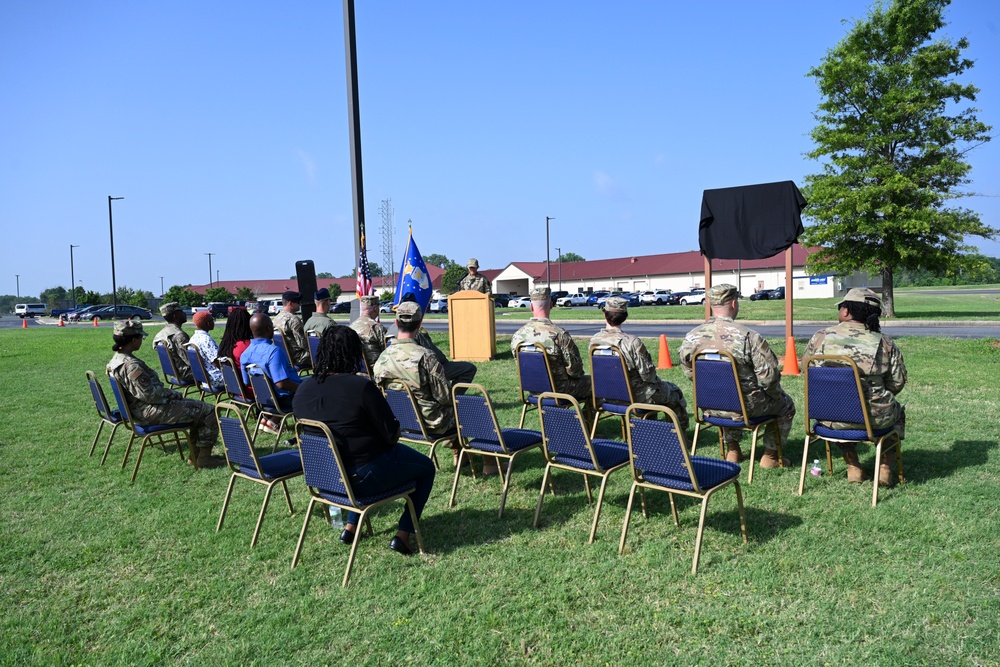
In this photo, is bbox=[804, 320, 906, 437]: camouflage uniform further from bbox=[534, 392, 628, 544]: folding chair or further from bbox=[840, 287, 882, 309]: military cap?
bbox=[534, 392, 628, 544]: folding chair

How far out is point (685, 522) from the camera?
4.52m

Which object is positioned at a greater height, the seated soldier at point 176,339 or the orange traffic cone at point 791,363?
the seated soldier at point 176,339

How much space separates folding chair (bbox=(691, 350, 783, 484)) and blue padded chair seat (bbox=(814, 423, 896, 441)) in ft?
1.51

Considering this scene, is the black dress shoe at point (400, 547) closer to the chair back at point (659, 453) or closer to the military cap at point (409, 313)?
the chair back at point (659, 453)

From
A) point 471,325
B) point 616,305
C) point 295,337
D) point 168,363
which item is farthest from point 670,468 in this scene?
point 471,325

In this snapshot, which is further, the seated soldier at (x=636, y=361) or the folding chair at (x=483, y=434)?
the seated soldier at (x=636, y=361)

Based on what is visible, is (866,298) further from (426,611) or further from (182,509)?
(182,509)

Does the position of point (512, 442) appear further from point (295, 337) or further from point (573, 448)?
point (295, 337)

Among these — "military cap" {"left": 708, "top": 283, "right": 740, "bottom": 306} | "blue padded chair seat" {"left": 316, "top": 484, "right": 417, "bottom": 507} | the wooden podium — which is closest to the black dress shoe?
"blue padded chair seat" {"left": 316, "top": 484, "right": 417, "bottom": 507}

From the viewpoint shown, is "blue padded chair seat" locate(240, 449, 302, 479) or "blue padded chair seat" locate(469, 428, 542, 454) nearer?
"blue padded chair seat" locate(240, 449, 302, 479)

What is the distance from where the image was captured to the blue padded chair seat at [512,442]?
4938 millimetres

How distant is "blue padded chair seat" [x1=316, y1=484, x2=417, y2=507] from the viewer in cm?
398

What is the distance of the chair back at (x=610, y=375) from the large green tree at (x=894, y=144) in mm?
20794

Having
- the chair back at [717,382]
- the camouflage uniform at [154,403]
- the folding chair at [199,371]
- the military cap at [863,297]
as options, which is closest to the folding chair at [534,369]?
the chair back at [717,382]
